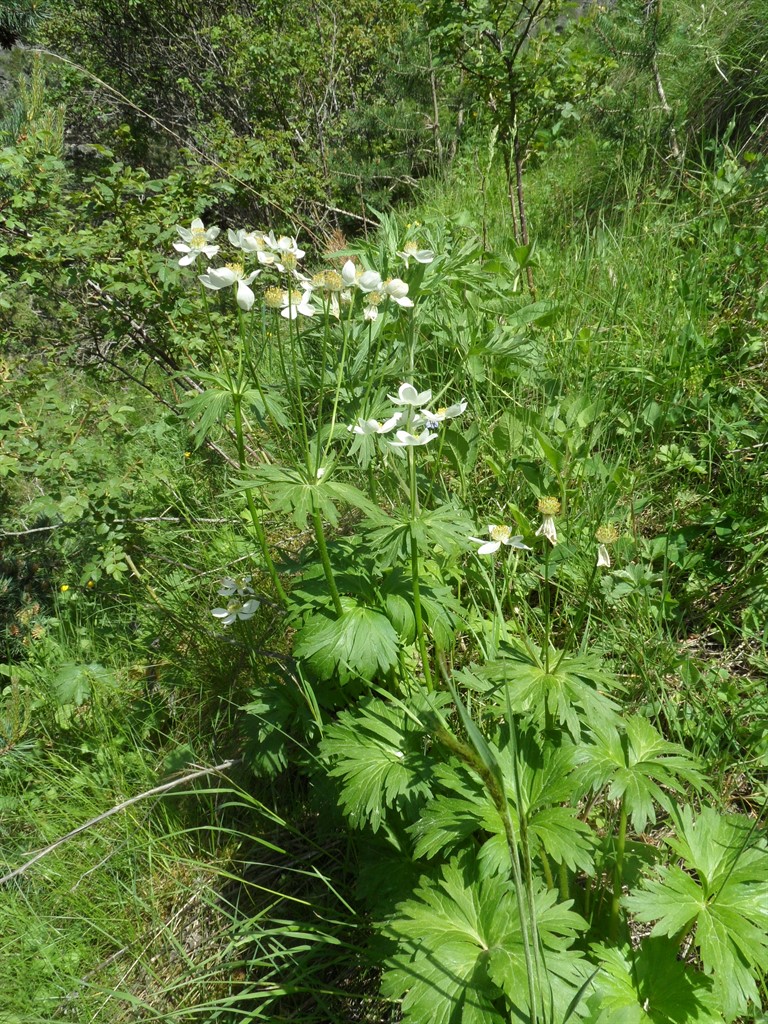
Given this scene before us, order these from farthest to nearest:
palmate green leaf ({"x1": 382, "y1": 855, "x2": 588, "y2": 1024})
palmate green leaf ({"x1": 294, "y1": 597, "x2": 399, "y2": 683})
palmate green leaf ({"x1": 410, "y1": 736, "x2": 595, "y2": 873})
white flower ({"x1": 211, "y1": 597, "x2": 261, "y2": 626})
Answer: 1. white flower ({"x1": 211, "y1": 597, "x2": 261, "y2": 626})
2. palmate green leaf ({"x1": 294, "y1": 597, "x2": 399, "y2": 683})
3. palmate green leaf ({"x1": 410, "y1": 736, "x2": 595, "y2": 873})
4. palmate green leaf ({"x1": 382, "y1": 855, "x2": 588, "y2": 1024})

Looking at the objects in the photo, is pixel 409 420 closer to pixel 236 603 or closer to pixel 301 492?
pixel 301 492

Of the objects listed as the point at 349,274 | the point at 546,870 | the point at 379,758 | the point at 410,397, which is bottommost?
the point at 379,758

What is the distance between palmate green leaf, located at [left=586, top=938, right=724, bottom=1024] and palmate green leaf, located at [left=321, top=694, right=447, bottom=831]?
0.40 m

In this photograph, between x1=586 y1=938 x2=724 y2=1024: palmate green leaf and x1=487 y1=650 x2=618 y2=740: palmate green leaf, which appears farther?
x1=487 y1=650 x2=618 y2=740: palmate green leaf

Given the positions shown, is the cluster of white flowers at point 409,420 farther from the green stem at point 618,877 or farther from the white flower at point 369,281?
the green stem at point 618,877

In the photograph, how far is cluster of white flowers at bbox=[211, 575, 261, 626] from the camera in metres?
1.69

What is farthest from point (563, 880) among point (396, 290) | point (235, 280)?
point (235, 280)

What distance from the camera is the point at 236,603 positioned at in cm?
176

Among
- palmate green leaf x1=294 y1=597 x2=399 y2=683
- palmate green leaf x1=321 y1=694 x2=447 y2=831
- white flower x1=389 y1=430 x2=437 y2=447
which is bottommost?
palmate green leaf x1=321 y1=694 x2=447 y2=831

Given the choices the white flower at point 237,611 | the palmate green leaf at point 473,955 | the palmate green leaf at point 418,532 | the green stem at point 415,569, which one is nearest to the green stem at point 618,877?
the palmate green leaf at point 473,955

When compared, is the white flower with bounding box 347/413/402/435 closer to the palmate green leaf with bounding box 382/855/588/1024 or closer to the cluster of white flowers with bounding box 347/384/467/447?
the cluster of white flowers with bounding box 347/384/467/447

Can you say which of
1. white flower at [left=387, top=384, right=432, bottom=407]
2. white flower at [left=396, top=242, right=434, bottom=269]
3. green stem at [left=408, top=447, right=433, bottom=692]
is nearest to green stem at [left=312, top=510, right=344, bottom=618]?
green stem at [left=408, top=447, right=433, bottom=692]

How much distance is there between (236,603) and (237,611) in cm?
4

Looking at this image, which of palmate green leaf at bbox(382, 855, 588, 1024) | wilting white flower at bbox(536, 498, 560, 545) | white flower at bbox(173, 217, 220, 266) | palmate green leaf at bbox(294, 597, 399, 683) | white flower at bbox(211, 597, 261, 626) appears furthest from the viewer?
white flower at bbox(211, 597, 261, 626)
